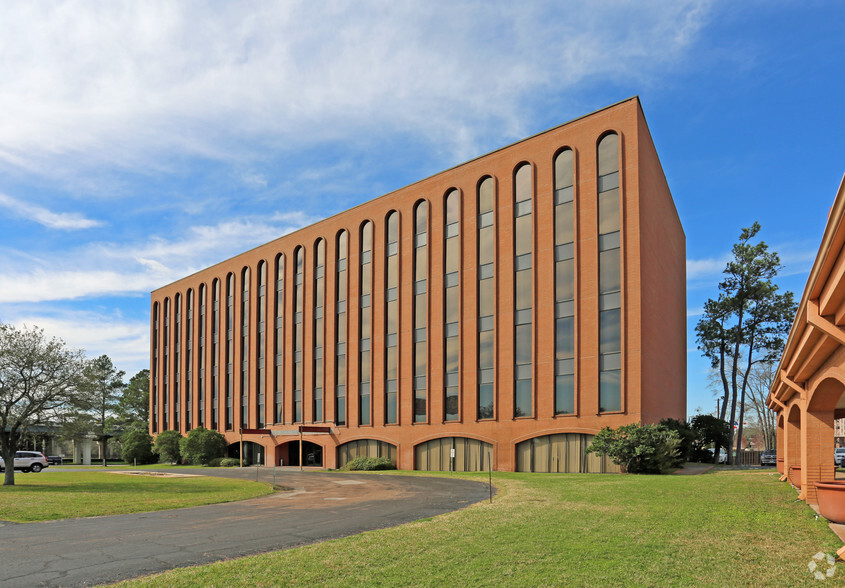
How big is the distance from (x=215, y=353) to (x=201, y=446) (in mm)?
11509

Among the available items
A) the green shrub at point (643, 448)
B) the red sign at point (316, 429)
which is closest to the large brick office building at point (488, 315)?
the red sign at point (316, 429)

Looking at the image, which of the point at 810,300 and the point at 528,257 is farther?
the point at 528,257

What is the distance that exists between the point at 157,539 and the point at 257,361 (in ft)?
169

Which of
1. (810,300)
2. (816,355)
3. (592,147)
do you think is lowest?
(816,355)

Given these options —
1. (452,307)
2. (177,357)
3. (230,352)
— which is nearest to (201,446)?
(230,352)

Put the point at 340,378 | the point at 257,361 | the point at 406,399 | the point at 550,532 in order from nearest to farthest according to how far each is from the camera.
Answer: the point at 550,532, the point at 406,399, the point at 340,378, the point at 257,361

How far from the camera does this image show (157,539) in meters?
14.0

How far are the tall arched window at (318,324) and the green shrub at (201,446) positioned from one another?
Answer: 14381mm

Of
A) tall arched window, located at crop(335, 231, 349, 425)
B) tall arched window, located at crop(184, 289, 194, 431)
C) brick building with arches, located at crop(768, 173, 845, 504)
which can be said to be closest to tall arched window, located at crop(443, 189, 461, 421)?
tall arched window, located at crop(335, 231, 349, 425)

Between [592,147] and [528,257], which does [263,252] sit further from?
[592,147]

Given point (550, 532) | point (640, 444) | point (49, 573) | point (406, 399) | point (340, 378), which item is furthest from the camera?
point (340, 378)

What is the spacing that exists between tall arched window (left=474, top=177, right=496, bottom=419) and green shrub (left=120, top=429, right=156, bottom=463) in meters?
47.2

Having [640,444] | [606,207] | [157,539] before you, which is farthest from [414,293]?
[157,539]

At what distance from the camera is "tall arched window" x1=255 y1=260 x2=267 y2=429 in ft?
208
